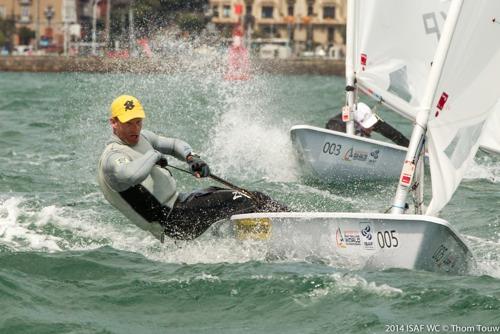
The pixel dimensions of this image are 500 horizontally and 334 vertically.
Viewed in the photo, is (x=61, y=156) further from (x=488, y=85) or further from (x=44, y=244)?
(x=488, y=85)

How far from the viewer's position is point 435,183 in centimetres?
704

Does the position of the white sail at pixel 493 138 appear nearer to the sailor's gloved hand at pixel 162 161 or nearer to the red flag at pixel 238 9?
the sailor's gloved hand at pixel 162 161

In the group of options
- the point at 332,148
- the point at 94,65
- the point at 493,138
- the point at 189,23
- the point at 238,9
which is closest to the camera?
the point at 493,138

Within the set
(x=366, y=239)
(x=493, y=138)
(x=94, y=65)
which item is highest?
(x=493, y=138)

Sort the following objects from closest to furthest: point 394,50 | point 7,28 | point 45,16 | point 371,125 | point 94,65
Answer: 1. point 394,50
2. point 371,125
3. point 94,65
4. point 7,28
5. point 45,16

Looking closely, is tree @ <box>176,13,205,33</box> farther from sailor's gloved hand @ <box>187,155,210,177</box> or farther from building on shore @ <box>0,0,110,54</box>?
sailor's gloved hand @ <box>187,155,210,177</box>

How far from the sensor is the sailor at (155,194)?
7129 mm

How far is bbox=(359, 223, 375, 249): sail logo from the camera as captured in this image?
686 centimetres

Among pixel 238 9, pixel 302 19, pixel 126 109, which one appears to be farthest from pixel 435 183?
pixel 302 19

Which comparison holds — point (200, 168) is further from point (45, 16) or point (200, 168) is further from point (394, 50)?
point (45, 16)

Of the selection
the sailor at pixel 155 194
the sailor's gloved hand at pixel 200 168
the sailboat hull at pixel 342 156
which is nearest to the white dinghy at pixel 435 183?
the sailor at pixel 155 194

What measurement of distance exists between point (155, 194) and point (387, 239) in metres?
1.52

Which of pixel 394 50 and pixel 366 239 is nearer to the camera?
pixel 366 239

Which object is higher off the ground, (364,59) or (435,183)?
(364,59)
